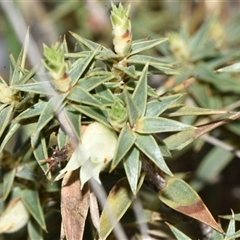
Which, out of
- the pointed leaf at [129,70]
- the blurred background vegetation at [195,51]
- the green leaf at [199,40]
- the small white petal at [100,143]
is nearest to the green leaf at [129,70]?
the pointed leaf at [129,70]

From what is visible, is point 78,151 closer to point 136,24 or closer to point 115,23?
point 115,23

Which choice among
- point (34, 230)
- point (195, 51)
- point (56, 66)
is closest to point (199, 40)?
point (195, 51)

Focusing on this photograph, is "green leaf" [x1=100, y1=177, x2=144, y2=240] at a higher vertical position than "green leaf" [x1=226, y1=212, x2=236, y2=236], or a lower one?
higher

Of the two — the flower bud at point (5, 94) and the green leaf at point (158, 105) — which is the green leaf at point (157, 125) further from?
the flower bud at point (5, 94)

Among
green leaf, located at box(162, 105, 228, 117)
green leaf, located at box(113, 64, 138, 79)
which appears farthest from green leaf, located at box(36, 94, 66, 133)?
green leaf, located at box(162, 105, 228, 117)

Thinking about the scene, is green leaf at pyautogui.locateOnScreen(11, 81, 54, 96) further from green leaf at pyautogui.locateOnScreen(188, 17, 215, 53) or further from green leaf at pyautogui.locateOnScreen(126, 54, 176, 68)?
green leaf at pyautogui.locateOnScreen(188, 17, 215, 53)

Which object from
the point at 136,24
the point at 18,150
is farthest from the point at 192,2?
the point at 18,150
